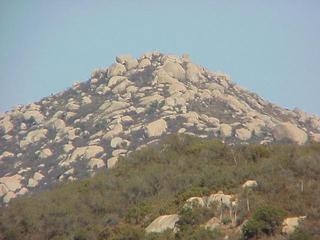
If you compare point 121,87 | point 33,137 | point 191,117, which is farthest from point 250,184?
point 121,87

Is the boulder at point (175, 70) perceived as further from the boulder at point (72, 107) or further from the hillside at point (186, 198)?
the hillside at point (186, 198)

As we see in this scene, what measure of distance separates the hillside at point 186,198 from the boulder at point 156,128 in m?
45.3

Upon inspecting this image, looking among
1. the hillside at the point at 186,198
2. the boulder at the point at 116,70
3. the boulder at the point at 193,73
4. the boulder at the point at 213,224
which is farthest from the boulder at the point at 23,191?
the boulder at the point at 213,224

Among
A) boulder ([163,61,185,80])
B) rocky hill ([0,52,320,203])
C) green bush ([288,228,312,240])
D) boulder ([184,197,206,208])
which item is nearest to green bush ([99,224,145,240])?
boulder ([184,197,206,208])

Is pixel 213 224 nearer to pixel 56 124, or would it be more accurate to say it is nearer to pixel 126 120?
pixel 126 120

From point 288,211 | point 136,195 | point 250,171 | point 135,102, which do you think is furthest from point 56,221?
point 135,102

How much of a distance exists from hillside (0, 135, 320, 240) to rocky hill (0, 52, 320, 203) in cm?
3893

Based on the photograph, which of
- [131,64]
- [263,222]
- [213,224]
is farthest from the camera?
[131,64]

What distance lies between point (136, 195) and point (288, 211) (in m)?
19.9

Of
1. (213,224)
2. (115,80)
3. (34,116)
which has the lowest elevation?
(213,224)

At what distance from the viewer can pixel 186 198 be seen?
140 feet

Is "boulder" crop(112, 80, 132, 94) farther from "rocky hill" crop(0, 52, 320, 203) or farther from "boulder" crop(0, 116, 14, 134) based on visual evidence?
"boulder" crop(0, 116, 14, 134)

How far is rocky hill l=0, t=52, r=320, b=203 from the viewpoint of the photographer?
108 metres

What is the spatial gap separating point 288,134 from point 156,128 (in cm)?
2579
